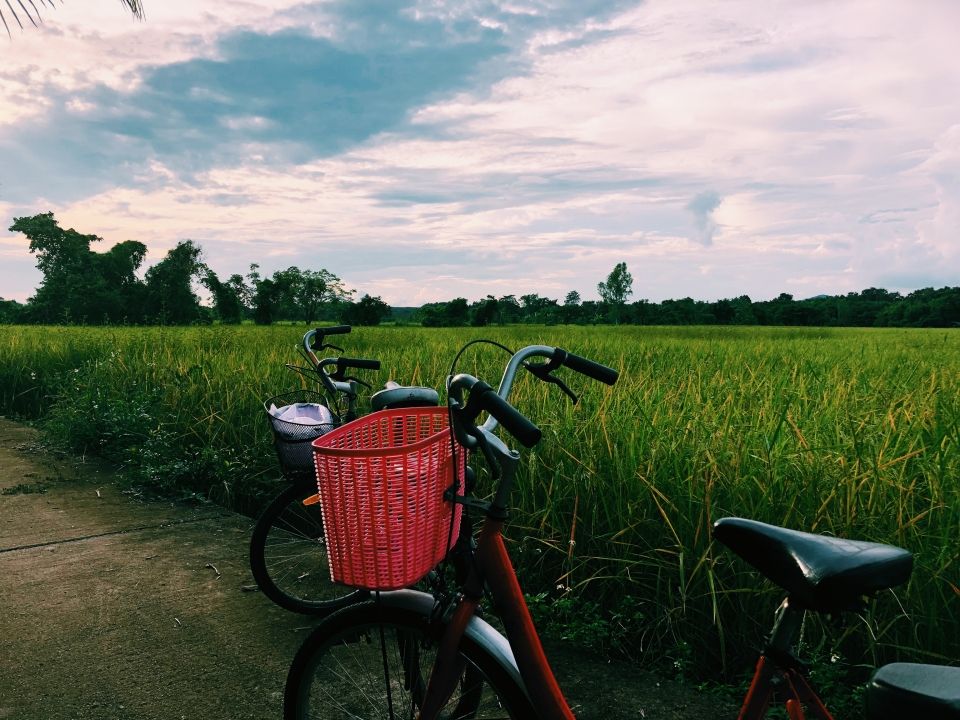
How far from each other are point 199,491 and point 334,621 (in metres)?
4.06

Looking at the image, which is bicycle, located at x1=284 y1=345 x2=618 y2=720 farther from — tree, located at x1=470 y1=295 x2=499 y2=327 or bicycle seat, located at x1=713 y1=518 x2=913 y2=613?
tree, located at x1=470 y1=295 x2=499 y2=327

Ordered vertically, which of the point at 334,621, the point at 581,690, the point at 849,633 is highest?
the point at 334,621

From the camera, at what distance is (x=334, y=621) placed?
1928 mm

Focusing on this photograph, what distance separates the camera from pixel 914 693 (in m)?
1.05

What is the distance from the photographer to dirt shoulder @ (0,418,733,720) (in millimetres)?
2711

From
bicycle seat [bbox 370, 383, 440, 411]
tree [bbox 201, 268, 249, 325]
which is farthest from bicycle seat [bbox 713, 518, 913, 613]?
tree [bbox 201, 268, 249, 325]

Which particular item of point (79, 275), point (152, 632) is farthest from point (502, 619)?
point (79, 275)

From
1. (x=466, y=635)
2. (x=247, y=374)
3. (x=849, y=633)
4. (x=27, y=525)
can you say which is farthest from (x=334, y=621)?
(x=247, y=374)

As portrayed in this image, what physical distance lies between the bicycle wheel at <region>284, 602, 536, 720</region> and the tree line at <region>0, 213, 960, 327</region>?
100 ft

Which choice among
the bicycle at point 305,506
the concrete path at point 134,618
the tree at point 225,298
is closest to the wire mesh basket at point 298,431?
the bicycle at point 305,506

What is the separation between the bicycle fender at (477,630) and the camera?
1.75 meters

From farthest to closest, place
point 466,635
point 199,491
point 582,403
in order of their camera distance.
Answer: point 199,491
point 582,403
point 466,635

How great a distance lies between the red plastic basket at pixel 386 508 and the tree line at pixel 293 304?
31169 mm

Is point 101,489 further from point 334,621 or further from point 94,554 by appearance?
point 334,621
